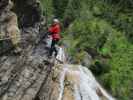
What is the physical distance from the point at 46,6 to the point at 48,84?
1564cm

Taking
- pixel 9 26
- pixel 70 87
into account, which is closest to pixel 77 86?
pixel 70 87

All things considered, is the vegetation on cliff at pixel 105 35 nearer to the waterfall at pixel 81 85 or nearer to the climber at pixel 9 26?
the waterfall at pixel 81 85

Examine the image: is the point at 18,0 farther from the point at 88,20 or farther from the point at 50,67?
the point at 88,20

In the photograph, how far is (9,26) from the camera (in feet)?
55.2

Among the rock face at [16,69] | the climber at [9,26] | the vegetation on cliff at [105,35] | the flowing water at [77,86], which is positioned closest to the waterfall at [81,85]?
the flowing water at [77,86]

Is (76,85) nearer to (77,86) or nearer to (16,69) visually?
(77,86)

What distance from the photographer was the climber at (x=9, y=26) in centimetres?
1647

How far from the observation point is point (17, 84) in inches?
635

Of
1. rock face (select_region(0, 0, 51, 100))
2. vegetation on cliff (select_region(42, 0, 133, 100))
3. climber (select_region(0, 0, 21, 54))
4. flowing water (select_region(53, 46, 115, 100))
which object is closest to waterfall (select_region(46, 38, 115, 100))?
flowing water (select_region(53, 46, 115, 100))

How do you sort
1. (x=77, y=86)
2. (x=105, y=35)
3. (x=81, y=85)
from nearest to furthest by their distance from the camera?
1. (x=77, y=86)
2. (x=81, y=85)
3. (x=105, y=35)

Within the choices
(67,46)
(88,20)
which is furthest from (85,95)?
(88,20)

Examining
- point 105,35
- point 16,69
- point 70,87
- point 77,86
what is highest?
point 16,69

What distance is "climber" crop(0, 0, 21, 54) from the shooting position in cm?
1647

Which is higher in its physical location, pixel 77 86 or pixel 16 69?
pixel 16 69
